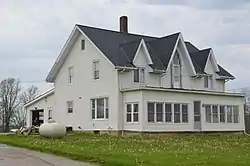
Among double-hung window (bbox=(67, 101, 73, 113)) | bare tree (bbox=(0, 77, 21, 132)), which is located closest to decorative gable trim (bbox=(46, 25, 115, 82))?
double-hung window (bbox=(67, 101, 73, 113))

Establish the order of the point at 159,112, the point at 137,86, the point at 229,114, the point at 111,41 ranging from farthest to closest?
1. the point at 229,114
2. the point at 111,41
3. the point at 137,86
4. the point at 159,112

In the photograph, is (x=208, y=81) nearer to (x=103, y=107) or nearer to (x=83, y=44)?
(x=103, y=107)

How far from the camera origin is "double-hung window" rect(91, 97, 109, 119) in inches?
1366

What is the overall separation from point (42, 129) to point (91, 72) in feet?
30.7

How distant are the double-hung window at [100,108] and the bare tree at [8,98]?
148 feet

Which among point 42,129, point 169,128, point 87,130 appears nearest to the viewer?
point 42,129

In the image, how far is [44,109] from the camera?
43469mm

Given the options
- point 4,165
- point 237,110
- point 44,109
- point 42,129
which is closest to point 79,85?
point 44,109

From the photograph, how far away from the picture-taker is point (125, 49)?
36062 millimetres

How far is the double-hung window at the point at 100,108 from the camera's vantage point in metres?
34.7

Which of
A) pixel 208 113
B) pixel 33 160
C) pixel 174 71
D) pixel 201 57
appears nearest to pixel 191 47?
pixel 201 57

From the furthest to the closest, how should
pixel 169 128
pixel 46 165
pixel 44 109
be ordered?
pixel 44 109 < pixel 169 128 < pixel 46 165

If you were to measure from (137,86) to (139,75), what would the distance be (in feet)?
3.15

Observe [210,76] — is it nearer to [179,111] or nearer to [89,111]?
[179,111]
